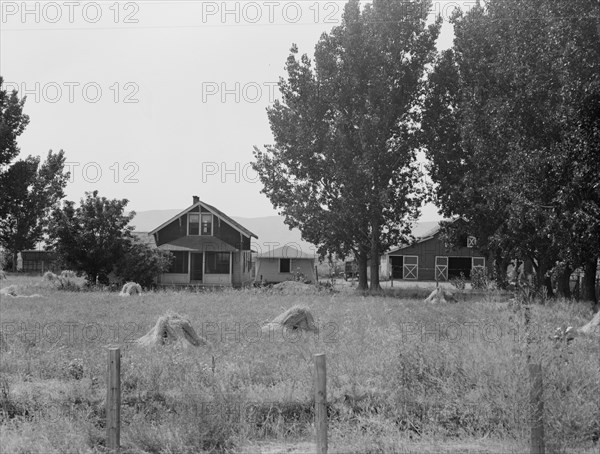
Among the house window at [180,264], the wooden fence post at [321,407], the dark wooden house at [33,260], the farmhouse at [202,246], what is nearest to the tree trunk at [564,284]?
the farmhouse at [202,246]

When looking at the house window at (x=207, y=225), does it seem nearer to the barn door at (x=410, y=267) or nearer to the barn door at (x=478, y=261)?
the barn door at (x=410, y=267)

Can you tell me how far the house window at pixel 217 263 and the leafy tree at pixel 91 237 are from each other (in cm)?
940

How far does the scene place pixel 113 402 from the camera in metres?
7.50

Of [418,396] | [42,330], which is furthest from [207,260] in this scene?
[418,396]

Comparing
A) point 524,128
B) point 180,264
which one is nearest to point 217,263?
point 180,264

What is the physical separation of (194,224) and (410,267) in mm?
25672

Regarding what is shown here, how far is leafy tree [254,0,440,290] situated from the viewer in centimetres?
3738

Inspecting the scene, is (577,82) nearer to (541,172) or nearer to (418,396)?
(541,172)

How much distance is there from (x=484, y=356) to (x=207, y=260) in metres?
38.8

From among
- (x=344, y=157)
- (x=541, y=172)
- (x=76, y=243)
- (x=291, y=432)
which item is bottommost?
(x=291, y=432)

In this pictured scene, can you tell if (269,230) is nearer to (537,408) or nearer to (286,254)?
(286,254)

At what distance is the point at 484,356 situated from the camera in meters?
9.08

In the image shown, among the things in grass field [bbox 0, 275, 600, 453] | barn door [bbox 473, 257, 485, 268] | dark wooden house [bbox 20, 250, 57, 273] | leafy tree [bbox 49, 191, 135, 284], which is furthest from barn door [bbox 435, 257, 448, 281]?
grass field [bbox 0, 275, 600, 453]

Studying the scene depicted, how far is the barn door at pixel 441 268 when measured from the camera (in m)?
63.5
